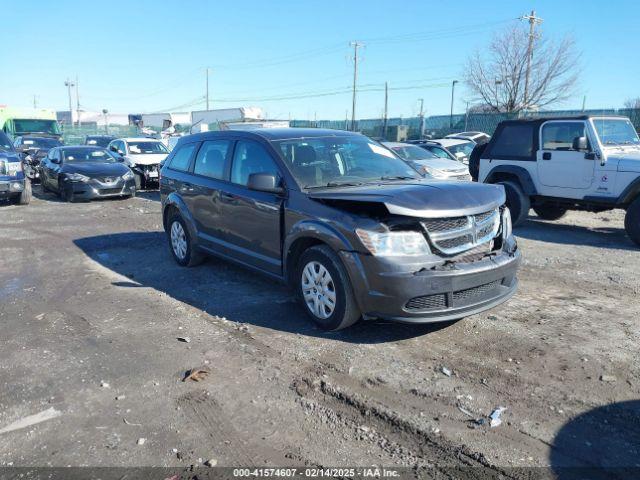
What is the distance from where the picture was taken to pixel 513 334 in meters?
4.74

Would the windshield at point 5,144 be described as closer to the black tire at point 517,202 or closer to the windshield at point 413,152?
the windshield at point 413,152

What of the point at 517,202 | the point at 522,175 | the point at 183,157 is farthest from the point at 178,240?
the point at 522,175

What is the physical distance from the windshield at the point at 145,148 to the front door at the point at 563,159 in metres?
12.5

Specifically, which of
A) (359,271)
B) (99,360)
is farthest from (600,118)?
(99,360)

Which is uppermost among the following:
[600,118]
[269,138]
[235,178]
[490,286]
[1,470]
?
[600,118]

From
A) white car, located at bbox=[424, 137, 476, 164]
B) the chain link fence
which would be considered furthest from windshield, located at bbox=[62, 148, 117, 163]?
the chain link fence

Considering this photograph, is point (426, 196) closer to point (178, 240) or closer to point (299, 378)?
point (299, 378)

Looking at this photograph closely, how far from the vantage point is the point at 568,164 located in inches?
360

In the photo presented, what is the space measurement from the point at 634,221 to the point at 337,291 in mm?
6231

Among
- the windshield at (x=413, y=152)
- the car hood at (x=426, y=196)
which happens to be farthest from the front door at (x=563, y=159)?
the car hood at (x=426, y=196)

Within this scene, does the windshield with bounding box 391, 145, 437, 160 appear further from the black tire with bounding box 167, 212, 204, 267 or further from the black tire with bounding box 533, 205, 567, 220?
the black tire with bounding box 167, 212, 204, 267

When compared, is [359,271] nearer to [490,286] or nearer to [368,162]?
[490,286]

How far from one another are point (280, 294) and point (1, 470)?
3341mm

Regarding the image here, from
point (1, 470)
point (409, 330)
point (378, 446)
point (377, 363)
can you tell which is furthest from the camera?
point (409, 330)
